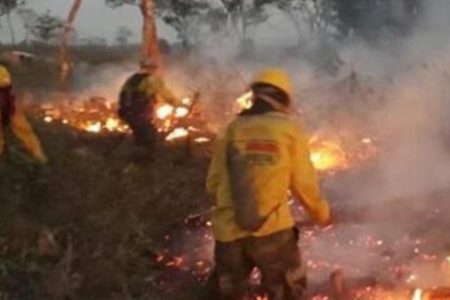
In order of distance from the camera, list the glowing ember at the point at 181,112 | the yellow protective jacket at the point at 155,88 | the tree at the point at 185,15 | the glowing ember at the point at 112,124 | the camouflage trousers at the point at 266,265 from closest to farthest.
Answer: the camouflage trousers at the point at 266,265, the yellow protective jacket at the point at 155,88, the glowing ember at the point at 181,112, the glowing ember at the point at 112,124, the tree at the point at 185,15

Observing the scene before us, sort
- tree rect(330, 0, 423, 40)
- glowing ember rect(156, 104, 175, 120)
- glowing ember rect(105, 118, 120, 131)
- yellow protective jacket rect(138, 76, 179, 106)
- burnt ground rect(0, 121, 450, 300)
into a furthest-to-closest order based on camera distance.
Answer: tree rect(330, 0, 423, 40), glowing ember rect(105, 118, 120, 131), glowing ember rect(156, 104, 175, 120), yellow protective jacket rect(138, 76, 179, 106), burnt ground rect(0, 121, 450, 300)

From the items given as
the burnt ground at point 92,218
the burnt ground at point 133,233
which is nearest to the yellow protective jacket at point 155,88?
the burnt ground at point 92,218

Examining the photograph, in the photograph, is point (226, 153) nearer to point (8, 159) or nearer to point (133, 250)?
point (133, 250)

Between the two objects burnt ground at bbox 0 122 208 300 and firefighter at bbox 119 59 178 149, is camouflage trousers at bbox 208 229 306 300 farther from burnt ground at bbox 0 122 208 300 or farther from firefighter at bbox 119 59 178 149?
firefighter at bbox 119 59 178 149

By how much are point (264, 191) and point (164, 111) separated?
895 centimetres

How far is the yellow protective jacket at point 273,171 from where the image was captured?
6.25 meters

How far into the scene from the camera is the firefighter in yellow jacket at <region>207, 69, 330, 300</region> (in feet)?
20.6

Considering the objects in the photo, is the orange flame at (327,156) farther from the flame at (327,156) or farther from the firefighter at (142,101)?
the firefighter at (142,101)

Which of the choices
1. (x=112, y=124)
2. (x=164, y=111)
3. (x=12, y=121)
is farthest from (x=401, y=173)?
(x=112, y=124)

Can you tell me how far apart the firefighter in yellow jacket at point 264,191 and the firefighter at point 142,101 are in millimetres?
6926

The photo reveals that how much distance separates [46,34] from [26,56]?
12220mm

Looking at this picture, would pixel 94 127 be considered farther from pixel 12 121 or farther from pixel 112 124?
pixel 12 121

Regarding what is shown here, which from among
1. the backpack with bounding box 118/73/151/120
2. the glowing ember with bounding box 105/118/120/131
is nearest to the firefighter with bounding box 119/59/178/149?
the backpack with bounding box 118/73/151/120

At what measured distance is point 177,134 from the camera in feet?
49.0
